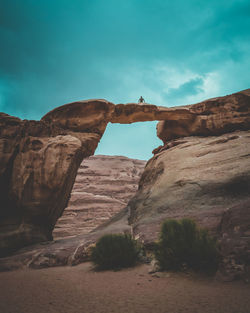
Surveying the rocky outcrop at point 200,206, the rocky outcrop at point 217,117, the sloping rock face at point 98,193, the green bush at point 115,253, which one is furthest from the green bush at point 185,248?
the sloping rock face at point 98,193

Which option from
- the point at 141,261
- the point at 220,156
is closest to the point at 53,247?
the point at 141,261

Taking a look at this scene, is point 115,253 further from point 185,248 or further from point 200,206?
point 200,206

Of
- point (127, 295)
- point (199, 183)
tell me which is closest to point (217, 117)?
point (199, 183)

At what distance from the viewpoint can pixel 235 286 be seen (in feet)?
11.7

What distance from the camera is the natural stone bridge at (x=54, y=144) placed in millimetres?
10399

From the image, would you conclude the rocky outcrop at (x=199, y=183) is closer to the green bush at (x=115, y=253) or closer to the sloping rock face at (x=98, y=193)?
the green bush at (x=115, y=253)

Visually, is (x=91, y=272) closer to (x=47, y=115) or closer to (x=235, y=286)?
(x=235, y=286)

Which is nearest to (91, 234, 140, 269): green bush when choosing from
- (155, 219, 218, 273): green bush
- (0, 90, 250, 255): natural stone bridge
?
(155, 219, 218, 273): green bush

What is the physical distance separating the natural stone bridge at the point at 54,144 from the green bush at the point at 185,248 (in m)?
7.17

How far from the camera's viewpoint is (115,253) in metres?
5.82

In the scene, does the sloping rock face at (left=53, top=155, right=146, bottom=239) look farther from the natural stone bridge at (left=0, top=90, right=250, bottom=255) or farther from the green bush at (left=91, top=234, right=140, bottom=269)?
the green bush at (left=91, top=234, right=140, bottom=269)

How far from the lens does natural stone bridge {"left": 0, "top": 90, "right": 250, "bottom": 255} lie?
34.1ft

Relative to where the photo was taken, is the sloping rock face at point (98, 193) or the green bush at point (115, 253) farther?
the sloping rock face at point (98, 193)

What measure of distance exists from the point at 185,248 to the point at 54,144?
877 centimetres
